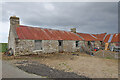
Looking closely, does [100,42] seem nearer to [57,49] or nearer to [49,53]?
[57,49]

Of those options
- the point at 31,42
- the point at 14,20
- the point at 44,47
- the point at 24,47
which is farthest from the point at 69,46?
the point at 14,20

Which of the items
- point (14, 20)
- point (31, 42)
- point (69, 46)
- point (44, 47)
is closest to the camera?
point (31, 42)

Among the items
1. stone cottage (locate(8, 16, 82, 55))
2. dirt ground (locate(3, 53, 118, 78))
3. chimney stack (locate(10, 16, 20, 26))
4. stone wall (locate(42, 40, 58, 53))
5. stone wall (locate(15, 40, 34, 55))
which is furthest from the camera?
stone wall (locate(42, 40, 58, 53))

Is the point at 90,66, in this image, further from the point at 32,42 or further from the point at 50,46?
the point at 32,42

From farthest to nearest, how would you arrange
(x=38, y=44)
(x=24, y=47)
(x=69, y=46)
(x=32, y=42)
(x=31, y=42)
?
1. (x=69, y=46)
2. (x=38, y=44)
3. (x=32, y=42)
4. (x=31, y=42)
5. (x=24, y=47)

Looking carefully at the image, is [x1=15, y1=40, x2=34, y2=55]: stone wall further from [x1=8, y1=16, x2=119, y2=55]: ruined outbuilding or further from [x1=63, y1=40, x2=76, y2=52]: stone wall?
[x1=63, y1=40, x2=76, y2=52]: stone wall

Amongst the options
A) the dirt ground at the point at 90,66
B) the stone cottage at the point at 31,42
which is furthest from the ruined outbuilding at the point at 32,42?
the dirt ground at the point at 90,66

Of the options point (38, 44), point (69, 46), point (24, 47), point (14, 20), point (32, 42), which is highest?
point (14, 20)

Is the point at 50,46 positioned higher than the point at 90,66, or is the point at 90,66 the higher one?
the point at 50,46

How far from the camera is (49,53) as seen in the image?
672 inches

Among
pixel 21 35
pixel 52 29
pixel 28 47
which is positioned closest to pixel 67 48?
pixel 52 29

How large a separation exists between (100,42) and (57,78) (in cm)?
2419

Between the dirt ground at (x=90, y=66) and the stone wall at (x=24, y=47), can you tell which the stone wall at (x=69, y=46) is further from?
the dirt ground at (x=90, y=66)

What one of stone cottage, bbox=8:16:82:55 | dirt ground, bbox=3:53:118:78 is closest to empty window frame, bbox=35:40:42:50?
stone cottage, bbox=8:16:82:55
